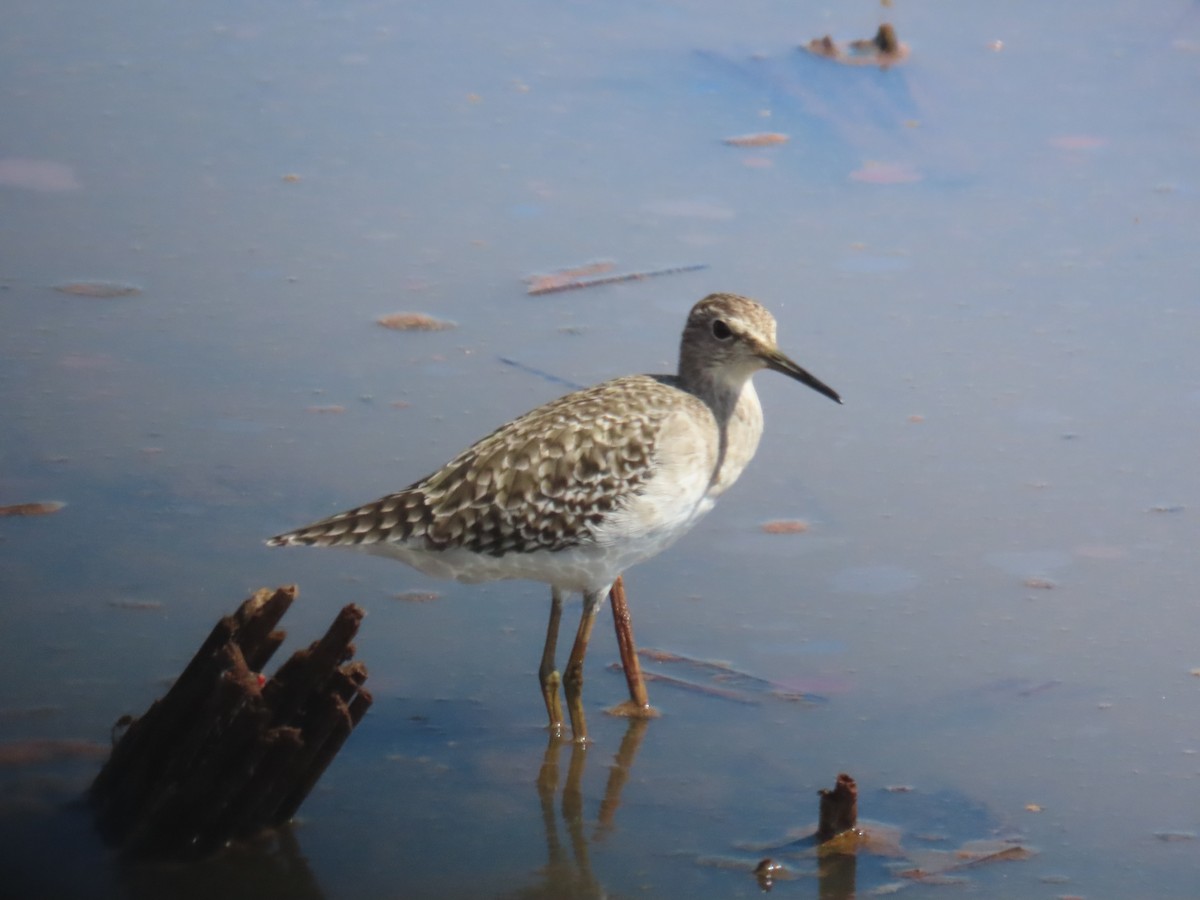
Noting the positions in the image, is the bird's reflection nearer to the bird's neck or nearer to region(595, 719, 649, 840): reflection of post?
region(595, 719, 649, 840): reflection of post

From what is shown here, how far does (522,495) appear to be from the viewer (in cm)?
639

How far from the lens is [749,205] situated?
32.9 ft

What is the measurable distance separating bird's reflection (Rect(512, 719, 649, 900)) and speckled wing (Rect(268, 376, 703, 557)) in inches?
27.2

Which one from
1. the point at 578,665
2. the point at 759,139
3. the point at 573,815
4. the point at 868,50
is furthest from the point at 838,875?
the point at 868,50

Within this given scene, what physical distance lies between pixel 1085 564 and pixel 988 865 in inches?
77.6

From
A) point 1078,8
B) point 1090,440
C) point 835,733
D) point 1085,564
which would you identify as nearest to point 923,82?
point 1078,8

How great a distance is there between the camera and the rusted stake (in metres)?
5.53

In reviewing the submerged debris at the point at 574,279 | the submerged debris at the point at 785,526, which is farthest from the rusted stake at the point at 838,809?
the submerged debris at the point at 574,279

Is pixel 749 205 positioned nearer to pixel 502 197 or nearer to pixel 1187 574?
pixel 502 197

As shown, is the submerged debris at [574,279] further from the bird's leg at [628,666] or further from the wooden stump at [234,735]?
the wooden stump at [234,735]

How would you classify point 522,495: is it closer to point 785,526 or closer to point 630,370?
point 785,526

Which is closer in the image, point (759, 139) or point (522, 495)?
point (522, 495)

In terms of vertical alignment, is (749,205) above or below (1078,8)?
below

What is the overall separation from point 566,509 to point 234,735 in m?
1.51
